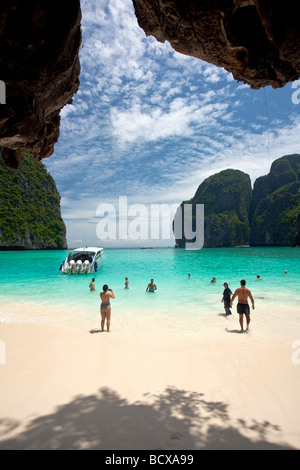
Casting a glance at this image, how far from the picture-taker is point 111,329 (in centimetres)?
868

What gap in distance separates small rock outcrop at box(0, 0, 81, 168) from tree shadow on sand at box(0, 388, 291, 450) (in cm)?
512

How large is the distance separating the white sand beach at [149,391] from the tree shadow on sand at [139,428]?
0.05 ft

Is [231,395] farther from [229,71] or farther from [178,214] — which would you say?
[178,214]

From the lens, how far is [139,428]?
331 cm

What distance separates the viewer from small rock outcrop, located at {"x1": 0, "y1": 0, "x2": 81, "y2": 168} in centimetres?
322

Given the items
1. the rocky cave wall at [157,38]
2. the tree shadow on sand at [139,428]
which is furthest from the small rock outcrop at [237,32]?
the tree shadow on sand at [139,428]

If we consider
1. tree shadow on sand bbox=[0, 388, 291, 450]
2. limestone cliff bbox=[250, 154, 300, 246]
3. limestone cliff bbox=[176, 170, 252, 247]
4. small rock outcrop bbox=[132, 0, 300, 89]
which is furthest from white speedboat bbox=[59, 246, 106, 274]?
limestone cliff bbox=[176, 170, 252, 247]

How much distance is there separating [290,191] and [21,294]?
13448 centimetres

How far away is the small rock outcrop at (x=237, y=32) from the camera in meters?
3.36

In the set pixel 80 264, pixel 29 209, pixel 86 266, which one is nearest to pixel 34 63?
pixel 80 264

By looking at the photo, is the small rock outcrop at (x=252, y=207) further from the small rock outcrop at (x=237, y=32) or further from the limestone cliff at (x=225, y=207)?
the small rock outcrop at (x=237, y=32)

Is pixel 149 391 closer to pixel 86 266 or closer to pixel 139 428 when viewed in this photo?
pixel 139 428

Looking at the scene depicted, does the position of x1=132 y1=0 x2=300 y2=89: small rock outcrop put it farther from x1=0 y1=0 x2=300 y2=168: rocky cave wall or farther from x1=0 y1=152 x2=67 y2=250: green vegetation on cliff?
x1=0 y1=152 x2=67 y2=250: green vegetation on cliff
